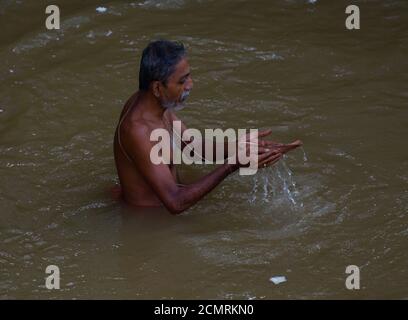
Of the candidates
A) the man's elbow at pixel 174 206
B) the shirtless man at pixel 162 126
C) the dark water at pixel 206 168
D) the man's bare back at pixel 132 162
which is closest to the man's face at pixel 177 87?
the shirtless man at pixel 162 126

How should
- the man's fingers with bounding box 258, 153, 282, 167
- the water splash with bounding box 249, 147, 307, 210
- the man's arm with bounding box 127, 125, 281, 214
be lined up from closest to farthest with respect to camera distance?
the man's fingers with bounding box 258, 153, 282, 167 < the man's arm with bounding box 127, 125, 281, 214 < the water splash with bounding box 249, 147, 307, 210

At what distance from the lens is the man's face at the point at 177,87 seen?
498 cm

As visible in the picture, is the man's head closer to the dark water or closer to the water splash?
the dark water

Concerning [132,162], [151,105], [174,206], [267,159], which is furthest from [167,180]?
[267,159]

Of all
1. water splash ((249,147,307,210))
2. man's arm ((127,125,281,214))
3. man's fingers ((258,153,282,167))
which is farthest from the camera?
water splash ((249,147,307,210))

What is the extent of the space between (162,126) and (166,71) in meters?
0.39

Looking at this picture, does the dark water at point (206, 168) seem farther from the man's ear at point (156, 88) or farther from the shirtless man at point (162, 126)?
the man's ear at point (156, 88)

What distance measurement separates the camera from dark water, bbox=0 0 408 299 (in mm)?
5000

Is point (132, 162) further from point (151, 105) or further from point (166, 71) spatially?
point (166, 71)

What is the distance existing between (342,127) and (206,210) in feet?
4.92

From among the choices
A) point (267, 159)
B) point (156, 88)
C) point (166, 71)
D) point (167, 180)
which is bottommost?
point (167, 180)

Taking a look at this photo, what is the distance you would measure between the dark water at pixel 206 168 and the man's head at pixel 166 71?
875 millimetres

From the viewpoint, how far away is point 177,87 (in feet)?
16.5

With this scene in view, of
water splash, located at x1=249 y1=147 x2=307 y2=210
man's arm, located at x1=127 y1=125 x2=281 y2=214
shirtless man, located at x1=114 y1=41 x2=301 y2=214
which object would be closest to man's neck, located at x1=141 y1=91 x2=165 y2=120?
shirtless man, located at x1=114 y1=41 x2=301 y2=214
